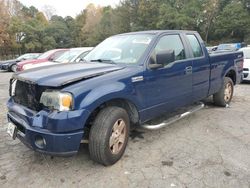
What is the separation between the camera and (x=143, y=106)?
3680 millimetres

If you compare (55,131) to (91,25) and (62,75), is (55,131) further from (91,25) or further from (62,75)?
(91,25)

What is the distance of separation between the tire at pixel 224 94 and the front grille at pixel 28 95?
421 centimetres

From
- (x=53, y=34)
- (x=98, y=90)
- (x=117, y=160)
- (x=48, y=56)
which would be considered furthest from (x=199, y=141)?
(x=53, y=34)

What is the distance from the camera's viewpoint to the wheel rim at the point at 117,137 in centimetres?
328

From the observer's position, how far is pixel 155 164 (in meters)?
3.38

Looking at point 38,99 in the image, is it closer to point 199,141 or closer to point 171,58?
point 171,58

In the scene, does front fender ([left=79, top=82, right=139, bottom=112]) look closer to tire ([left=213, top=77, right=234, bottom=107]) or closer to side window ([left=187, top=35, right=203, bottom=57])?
side window ([left=187, top=35, right=203, bottom=57])

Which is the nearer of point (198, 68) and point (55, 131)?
point (55, 131)

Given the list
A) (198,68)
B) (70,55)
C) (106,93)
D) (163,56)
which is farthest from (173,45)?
(70,55)

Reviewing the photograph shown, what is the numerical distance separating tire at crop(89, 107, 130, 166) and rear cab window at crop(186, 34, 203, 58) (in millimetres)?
2187

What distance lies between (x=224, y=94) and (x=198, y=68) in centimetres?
154

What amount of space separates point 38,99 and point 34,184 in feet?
3.23

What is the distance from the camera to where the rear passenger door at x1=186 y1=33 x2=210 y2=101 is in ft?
15.5

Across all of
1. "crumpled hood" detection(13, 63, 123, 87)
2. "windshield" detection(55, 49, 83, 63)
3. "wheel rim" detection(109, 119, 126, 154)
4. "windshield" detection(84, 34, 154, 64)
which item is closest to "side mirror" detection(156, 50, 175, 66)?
"windshield" detection(84, 34, 154, 64)
